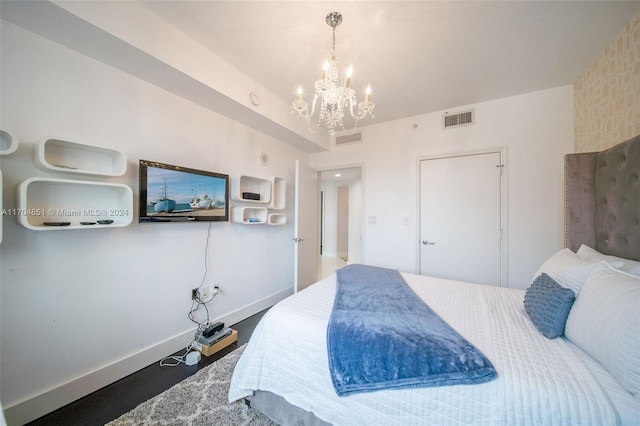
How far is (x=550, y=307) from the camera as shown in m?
1.13

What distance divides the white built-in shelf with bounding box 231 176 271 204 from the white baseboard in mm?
1424

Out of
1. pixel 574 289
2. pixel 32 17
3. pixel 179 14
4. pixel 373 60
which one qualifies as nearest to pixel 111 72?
pixel 32 17

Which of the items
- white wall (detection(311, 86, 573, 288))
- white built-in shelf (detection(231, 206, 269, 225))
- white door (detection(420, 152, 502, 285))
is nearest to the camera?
white wall (detection(311, 86, 573, 288))

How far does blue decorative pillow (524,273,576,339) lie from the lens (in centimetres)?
109

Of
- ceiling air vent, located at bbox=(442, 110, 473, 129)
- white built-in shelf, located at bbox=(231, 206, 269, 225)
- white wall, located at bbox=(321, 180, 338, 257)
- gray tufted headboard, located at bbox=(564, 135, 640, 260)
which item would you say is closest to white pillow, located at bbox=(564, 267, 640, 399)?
gray tufted headboard, located at bbox=(564, 135, 640, 260)

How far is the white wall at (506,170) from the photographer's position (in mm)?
2326

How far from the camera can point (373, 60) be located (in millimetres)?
1961

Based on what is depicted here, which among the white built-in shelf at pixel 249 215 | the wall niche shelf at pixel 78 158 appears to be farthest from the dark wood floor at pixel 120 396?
the wall niche shelf at pixel 78 158

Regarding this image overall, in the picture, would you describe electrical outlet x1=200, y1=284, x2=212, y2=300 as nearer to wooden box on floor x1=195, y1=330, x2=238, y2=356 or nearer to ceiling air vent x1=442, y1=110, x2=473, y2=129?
wooden box on floor x1=195, y1=330, x2=238, y2=356

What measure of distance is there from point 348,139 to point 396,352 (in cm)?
309

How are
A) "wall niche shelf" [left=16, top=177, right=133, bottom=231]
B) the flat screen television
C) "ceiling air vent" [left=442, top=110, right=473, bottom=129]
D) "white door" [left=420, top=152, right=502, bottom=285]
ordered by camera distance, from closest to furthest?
1. "wall niche shelf" [left=16, top=177, right=133, bottom=231]
2. the flat screen television
3. "white door" [left=420, top=152, right=502, bottom=285]
4. "ceiling air vent" [left=442, top=110, right=473, bottom=129]

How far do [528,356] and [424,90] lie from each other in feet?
8.12

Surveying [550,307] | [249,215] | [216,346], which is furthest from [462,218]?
[216,346]

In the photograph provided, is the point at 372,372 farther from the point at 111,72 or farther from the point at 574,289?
the point at 111,72
